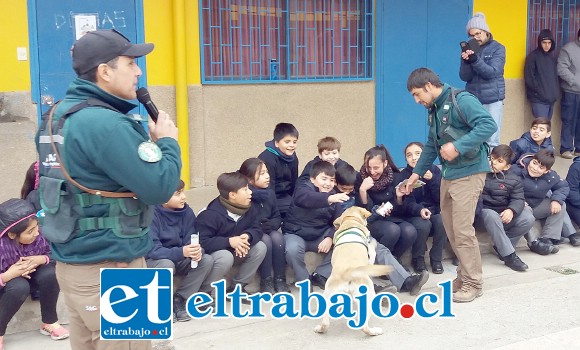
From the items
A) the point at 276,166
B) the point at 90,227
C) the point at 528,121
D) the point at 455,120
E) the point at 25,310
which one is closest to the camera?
the point at 90,227

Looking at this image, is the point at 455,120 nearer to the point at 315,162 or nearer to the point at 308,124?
the point at 315,162

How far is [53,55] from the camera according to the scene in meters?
6.42

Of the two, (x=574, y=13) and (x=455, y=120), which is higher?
(x=574, y=13)

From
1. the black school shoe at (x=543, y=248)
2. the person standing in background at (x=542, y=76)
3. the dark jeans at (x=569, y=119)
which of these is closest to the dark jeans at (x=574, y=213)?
the black school shoe at (x=543, y=248)

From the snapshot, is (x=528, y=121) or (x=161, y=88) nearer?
(x=161, y=88)

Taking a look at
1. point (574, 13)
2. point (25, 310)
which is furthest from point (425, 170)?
point (574, 13)

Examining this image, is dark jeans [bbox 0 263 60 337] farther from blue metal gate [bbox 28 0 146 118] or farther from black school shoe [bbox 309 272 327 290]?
blue metal gate [bbox 28 0 146 118]

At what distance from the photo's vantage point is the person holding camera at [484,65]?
7.26 m

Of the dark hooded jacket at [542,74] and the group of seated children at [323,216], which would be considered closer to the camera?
the group of seated children at [323,216]

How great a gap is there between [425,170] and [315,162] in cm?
83

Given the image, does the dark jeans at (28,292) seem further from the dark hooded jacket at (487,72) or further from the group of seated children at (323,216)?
the dark hooded jacket at (487,72)

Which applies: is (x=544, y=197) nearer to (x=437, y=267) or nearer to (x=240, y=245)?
(x=437, y=267)

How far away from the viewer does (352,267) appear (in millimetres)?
4094
